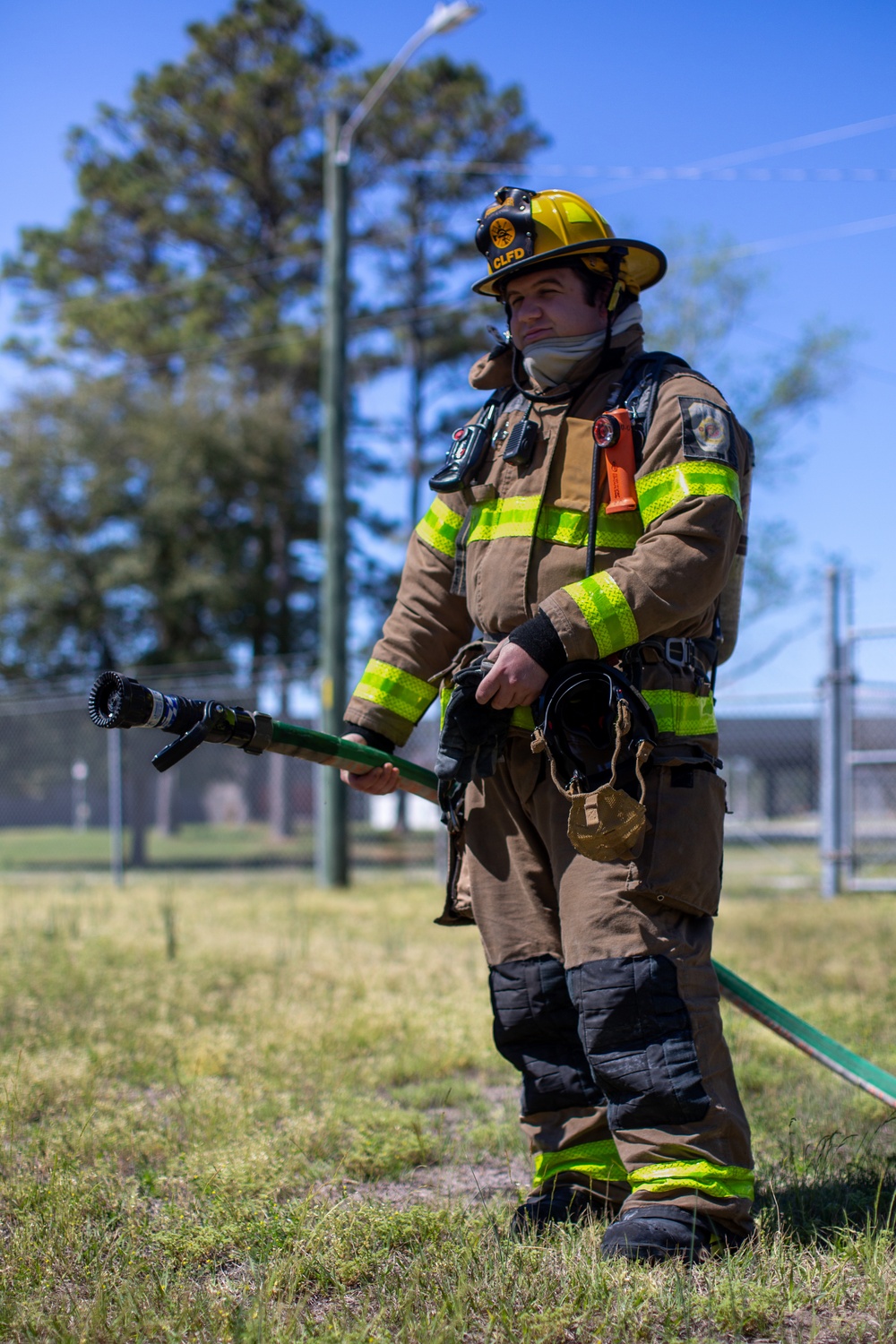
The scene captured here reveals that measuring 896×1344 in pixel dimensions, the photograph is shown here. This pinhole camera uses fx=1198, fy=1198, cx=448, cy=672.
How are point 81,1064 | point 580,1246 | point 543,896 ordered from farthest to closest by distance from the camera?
point 81,1064 → point 543,896 → point 580,1246

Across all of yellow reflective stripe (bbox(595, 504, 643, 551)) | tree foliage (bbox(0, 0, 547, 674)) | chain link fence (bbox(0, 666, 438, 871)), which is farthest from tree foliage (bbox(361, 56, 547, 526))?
yellow reflective stripe (bbox(595, 504, 643, 551))

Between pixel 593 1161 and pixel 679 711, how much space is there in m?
1.06

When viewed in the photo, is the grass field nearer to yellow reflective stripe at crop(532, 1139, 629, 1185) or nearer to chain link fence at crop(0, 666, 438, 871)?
yellow reflective stripe at crop(532, 1139, 629, 1185)

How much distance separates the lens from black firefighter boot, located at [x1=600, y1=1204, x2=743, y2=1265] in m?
2.29

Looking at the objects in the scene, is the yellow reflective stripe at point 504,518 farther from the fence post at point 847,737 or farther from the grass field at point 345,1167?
the fence post at point 847,737

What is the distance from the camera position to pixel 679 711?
2.62 meters

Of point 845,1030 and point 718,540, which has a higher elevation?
point 718,540

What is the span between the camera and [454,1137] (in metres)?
3.44

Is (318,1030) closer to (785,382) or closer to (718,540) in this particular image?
(718,540)

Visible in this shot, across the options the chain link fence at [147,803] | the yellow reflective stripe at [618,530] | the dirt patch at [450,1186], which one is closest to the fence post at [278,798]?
the chain link fence at [147,803]

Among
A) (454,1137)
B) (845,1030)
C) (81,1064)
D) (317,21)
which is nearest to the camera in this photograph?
(454,1137)

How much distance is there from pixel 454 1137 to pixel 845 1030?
177 cm

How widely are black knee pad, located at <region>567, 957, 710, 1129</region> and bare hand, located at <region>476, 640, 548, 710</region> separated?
0.58 metres

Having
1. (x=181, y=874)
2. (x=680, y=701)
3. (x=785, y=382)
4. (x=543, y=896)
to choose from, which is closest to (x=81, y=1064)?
(x=543, y=896)
